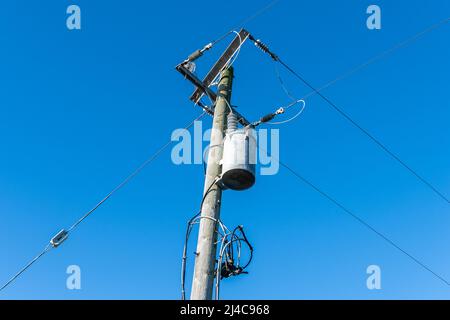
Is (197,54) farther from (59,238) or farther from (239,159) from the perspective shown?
(59,238)

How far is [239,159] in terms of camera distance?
573 cm

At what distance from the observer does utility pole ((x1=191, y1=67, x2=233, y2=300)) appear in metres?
5.30

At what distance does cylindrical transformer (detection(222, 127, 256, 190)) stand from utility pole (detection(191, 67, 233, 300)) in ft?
0.73

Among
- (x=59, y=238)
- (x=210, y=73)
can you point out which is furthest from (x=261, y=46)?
(x=59, y=238)

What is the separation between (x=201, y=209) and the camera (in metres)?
5.95

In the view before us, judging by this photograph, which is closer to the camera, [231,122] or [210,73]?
[231,122]

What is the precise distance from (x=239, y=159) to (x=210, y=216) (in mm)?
721

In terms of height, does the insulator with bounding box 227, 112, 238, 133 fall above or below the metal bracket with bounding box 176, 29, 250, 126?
below

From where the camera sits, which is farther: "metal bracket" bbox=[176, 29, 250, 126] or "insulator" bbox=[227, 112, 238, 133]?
"metal bracket" bbox=[176, 29, 250, 126]

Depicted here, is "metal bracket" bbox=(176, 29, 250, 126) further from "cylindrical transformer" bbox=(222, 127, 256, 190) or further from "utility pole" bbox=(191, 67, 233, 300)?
"cylindrical transformer" bbox=(222, 127, 256, 190)

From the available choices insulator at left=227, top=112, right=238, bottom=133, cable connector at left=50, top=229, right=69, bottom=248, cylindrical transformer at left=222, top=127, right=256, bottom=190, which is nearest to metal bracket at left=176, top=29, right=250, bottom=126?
insulator at left=227, top=112, right=238, bottom=133
